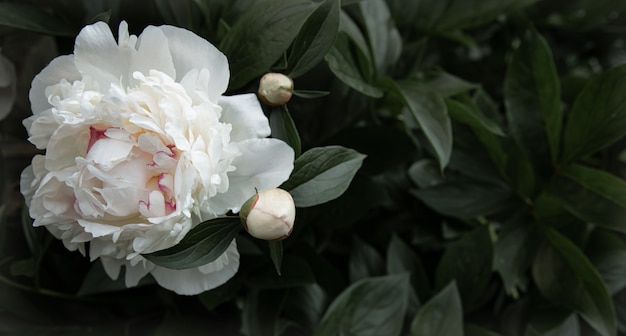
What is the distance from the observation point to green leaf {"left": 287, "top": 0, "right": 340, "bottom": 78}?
1.16ft

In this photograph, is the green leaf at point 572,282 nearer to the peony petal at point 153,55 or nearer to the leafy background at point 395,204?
the leafy background at point 395,204

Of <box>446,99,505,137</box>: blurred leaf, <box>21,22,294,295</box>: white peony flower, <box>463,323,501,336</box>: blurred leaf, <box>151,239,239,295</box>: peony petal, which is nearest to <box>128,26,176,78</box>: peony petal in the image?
<box>21,22,294,295</box>: white peony flower

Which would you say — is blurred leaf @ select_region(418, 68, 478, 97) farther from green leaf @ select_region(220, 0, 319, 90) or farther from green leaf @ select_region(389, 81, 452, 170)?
green leaf @ select_region(220, 0, 319, 90)

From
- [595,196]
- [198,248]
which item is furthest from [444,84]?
[198,248]

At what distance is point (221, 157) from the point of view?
0.30 meters

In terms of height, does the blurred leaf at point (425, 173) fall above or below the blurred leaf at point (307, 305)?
above

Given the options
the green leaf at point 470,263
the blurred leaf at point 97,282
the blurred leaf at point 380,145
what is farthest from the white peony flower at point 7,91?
the green leaf at point 470,263

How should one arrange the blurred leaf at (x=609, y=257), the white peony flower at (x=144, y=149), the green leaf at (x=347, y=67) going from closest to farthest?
the white peony flower at (x=144, y=149), the green leaf at (x=347, y=67), the blurred leaf at (x=609, y=257)

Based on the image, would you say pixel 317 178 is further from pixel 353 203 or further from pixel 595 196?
pixel 595 196

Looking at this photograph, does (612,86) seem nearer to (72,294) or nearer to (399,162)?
(399,162)

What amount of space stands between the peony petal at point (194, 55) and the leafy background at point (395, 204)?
Result: 0.16 feet

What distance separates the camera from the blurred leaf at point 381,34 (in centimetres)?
48

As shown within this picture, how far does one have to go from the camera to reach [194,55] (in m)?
0.32

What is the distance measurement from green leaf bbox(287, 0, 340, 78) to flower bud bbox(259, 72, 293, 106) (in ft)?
0.08
